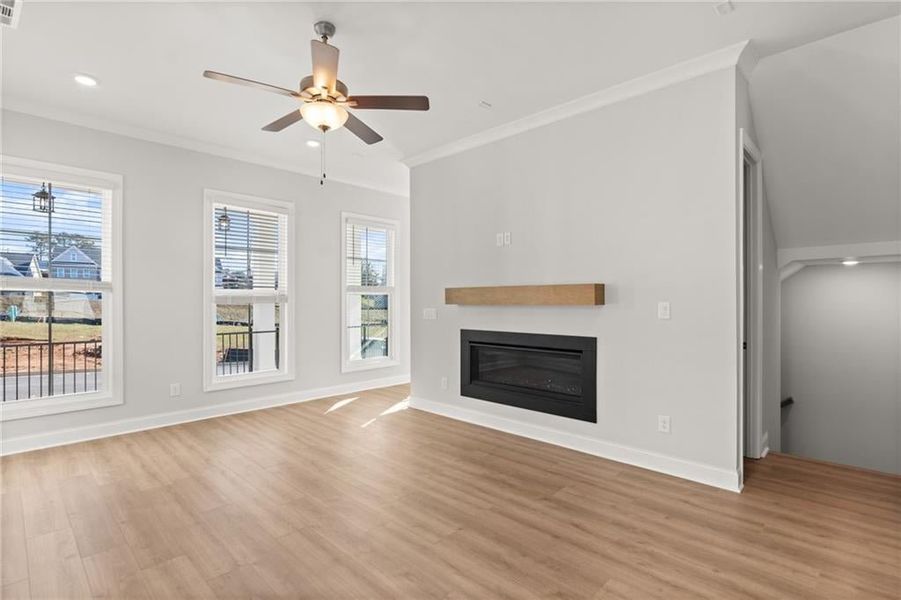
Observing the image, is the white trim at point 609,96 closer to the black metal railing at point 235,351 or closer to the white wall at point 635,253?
the white wall at point 635,253

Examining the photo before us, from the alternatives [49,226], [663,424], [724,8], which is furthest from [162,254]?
[724,8]

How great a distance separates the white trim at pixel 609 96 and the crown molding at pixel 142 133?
74.2 inches

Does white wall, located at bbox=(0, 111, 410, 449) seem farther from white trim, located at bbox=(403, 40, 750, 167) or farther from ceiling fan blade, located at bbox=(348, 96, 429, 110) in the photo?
ceiling fan blade, located at bbox=(348, 96, 429, 110)

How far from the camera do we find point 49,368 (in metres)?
4.05

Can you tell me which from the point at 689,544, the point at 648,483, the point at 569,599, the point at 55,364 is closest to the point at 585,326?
the point at 648,483

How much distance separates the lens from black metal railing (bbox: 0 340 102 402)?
3879 millimetres

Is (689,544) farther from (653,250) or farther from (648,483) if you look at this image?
(653,250)

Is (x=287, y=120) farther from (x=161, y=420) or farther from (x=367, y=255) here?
(x=367, y=255)

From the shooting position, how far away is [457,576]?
206cm

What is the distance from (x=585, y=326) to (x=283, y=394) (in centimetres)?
367

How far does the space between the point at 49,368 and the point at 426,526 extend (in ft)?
12.5

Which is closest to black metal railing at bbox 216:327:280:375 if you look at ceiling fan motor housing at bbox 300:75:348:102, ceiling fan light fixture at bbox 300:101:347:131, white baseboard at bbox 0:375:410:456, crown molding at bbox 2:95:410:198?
white baseboard at bbox 0:375:410:456

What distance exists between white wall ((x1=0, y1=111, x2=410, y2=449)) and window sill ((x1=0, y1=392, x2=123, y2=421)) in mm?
59

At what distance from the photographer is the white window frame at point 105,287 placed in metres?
3.92
